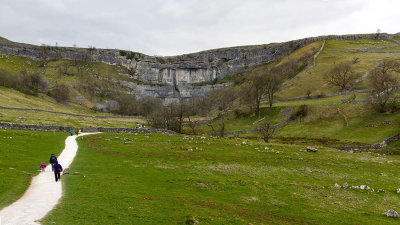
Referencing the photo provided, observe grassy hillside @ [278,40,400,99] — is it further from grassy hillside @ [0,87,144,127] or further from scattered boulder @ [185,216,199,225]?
scattered boulder @ [185,216,199,225]

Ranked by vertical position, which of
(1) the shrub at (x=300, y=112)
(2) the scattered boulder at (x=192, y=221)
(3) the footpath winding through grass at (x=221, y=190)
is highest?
(1) the shrub at (x=300, y=112)

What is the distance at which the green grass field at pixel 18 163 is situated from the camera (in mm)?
16047

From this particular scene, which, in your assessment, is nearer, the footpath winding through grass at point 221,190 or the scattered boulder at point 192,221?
the scattered boulder at point 192,221

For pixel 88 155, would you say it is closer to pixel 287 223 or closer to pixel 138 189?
pixel 138 189

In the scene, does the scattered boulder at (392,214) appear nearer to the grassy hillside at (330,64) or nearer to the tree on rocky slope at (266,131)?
the tree on rocky slope at (266,131)

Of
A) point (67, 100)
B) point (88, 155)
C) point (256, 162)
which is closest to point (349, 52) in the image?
point (256, 162)

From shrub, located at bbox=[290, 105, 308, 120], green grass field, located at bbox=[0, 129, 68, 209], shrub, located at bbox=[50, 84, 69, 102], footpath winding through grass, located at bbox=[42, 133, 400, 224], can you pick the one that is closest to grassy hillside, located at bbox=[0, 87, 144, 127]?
shrub, located at bbox=[50, 84, 69, 102]

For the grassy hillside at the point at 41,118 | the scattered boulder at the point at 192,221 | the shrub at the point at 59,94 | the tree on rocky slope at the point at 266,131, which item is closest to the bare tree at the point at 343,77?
the tree on rocky slope at the point at 266,131

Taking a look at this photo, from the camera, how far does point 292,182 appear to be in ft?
75.4

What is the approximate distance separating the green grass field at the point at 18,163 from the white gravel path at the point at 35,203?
56 centimetres

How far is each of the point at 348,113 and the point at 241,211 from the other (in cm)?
7514

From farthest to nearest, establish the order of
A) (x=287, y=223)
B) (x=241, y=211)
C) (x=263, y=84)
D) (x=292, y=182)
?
(x=263, y=84)
(x=292, y=182)
(x=241, y=211)
(x=287, y=223)

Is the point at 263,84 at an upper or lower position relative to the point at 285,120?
upper

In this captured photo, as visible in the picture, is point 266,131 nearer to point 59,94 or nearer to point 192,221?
point 192,221
